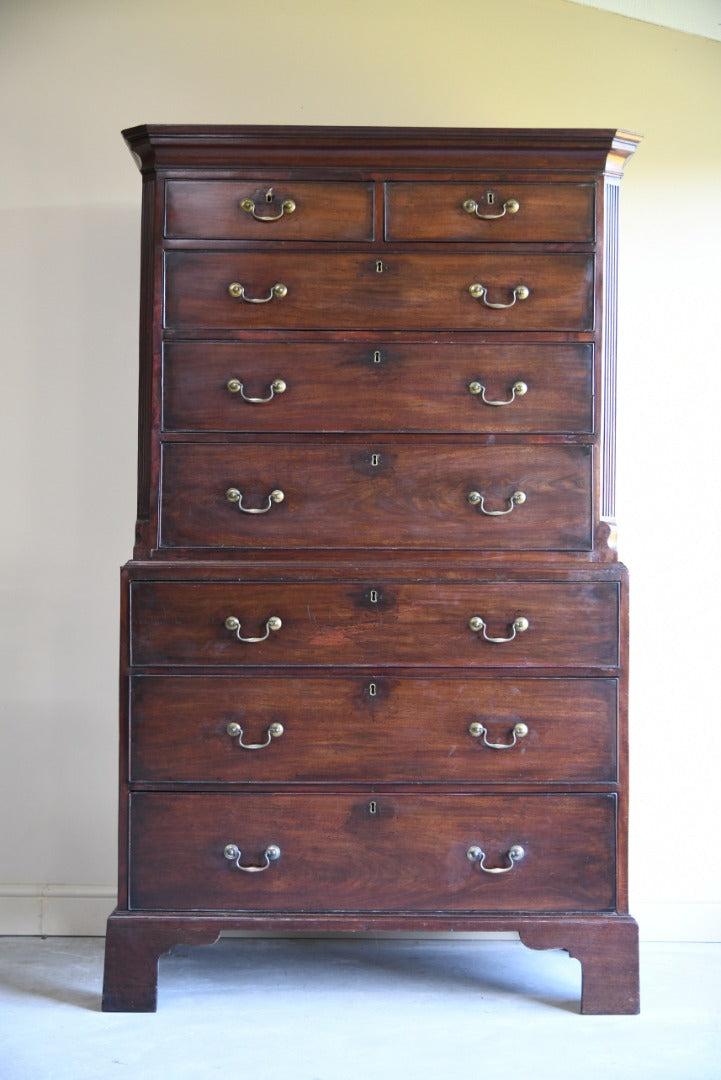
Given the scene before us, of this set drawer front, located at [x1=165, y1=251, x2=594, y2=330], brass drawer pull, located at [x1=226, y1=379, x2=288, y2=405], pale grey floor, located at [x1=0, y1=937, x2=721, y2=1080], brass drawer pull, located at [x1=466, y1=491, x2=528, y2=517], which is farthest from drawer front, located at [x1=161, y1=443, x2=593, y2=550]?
pale grey floor, located at [x1=0, y1=937, x2=721, y2=1080]

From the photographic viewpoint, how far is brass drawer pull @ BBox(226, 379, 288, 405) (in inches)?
104

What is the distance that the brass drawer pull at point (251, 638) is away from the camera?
8.57ft

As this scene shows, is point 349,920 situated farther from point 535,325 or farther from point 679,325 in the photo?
point 679,325

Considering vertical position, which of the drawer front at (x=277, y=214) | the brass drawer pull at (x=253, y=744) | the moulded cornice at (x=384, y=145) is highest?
the moulded cornice at (x=384, y=145)

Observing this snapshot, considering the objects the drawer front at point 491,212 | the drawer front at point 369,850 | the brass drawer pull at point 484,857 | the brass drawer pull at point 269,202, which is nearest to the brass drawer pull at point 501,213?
the drawer front at point 491,212

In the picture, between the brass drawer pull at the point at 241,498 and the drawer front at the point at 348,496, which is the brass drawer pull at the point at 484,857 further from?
the brass drawer pull at the point at 241,498

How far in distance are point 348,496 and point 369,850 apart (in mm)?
807

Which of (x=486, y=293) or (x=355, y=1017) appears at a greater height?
(x=486, y=293)

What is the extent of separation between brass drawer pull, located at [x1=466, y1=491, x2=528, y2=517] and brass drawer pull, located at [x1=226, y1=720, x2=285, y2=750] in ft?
2.21

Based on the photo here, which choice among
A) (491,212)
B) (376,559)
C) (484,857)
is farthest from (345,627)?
(491,212)

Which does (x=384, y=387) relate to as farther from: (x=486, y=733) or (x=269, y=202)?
(x=486, y=733)

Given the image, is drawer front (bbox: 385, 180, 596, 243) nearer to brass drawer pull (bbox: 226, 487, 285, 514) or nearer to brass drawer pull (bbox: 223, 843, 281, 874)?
brass drawer pull (bbox: 226, 487, 285, 514)

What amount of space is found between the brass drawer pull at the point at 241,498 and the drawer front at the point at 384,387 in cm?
15

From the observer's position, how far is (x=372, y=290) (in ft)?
8.73
